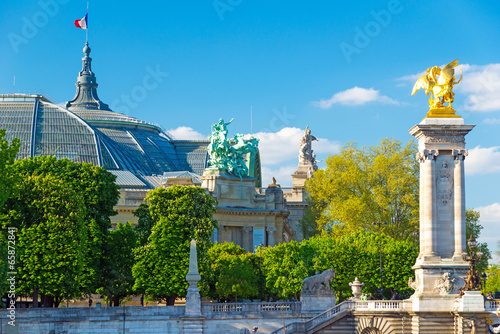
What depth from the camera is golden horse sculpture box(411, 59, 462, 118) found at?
2463 inches

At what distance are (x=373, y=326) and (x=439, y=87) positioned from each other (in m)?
15.8

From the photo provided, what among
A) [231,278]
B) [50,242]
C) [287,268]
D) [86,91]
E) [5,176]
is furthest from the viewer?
[86,91]

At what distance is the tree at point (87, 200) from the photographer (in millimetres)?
72438

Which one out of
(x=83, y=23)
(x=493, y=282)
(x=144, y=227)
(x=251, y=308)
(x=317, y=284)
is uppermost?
(x=83, y=23)

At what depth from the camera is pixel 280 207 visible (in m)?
128

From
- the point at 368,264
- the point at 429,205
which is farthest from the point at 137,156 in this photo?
the point at 429,205

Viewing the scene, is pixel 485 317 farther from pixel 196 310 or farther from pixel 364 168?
pixel 364 168

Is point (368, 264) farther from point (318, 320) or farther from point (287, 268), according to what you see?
point (318, 320)

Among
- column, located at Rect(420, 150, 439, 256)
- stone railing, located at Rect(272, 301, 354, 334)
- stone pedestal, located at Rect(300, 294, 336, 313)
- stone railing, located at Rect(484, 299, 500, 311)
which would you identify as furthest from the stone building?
stone railing, located at Rect(484, 299, 500, 311)

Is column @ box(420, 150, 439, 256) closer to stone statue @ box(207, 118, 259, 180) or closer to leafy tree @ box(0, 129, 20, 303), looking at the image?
leafy tree @ box(0, 129, 20, 303)

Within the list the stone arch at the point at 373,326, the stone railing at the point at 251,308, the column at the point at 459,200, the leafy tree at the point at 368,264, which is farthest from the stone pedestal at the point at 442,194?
the leafy tree at the point at 368,264

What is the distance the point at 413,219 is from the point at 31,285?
3981 centimetres

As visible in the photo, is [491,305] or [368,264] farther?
[368,264]

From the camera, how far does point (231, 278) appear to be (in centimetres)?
8300
